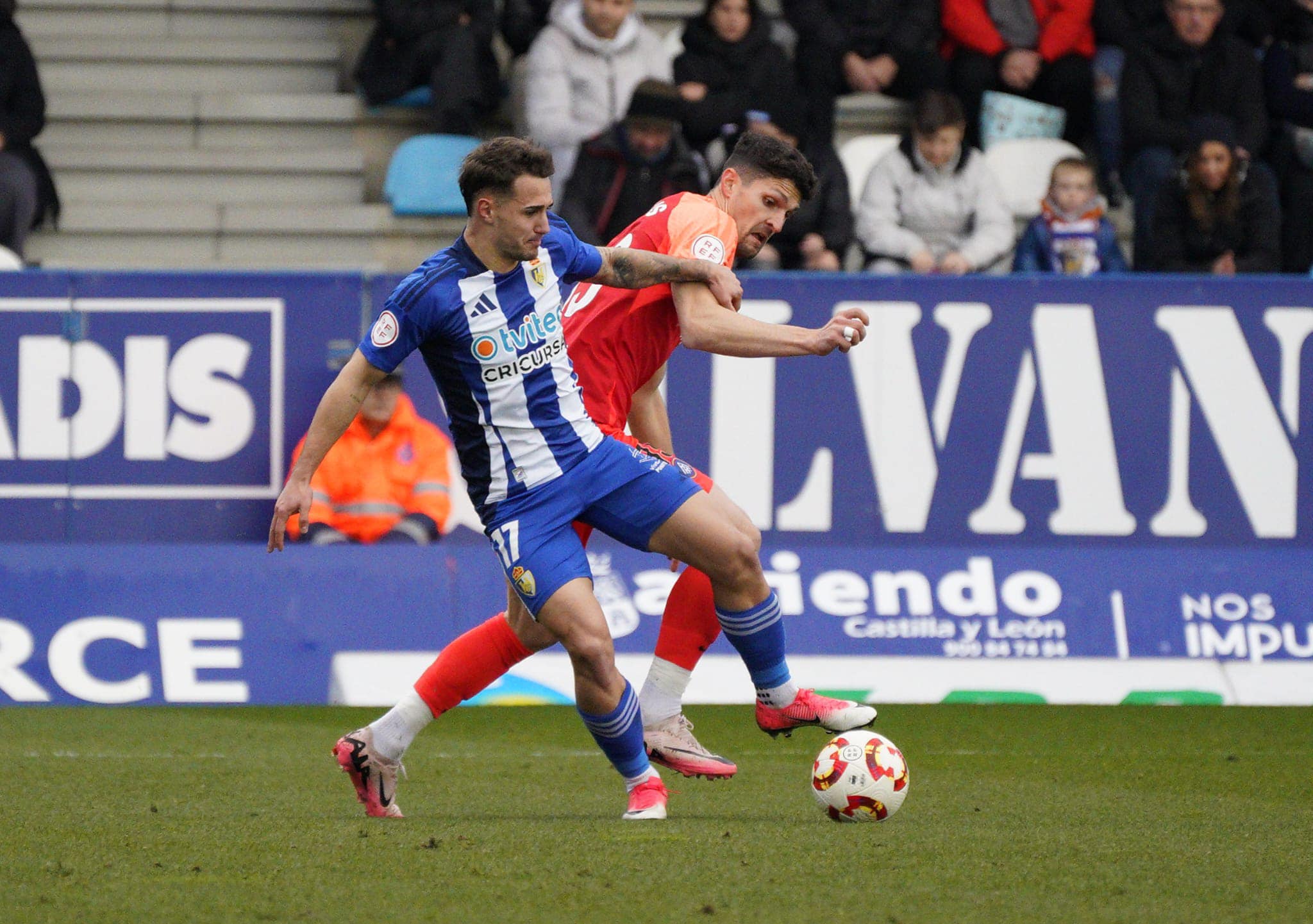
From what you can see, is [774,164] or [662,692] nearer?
[774,164]

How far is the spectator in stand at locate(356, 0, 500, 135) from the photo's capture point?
12266 mm

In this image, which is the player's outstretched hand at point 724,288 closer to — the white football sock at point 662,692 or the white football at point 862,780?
the white football sock at point 662,692

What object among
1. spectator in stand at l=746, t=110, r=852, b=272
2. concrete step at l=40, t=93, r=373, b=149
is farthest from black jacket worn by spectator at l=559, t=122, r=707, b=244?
concrete step at l=40, t=93, r=373, b=149

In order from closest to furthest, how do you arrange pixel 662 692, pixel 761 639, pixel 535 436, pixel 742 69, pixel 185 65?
pixel 535 436 → pixel 761 639 → pixel 662 692 → pixel 742 69 → pixel 185 65

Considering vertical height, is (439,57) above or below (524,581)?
above

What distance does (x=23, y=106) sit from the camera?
12.0 metres

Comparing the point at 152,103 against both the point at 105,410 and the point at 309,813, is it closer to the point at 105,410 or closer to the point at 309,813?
the point at 105,410

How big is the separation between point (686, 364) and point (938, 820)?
495 cm

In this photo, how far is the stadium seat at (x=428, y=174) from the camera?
482 inches


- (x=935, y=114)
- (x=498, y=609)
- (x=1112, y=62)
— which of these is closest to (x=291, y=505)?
(x=498, y=609)

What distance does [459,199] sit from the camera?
12.1m

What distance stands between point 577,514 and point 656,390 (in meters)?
0.75

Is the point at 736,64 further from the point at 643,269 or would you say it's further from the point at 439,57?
the point at 643,269

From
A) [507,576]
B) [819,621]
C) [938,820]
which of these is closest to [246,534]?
[819,621]
